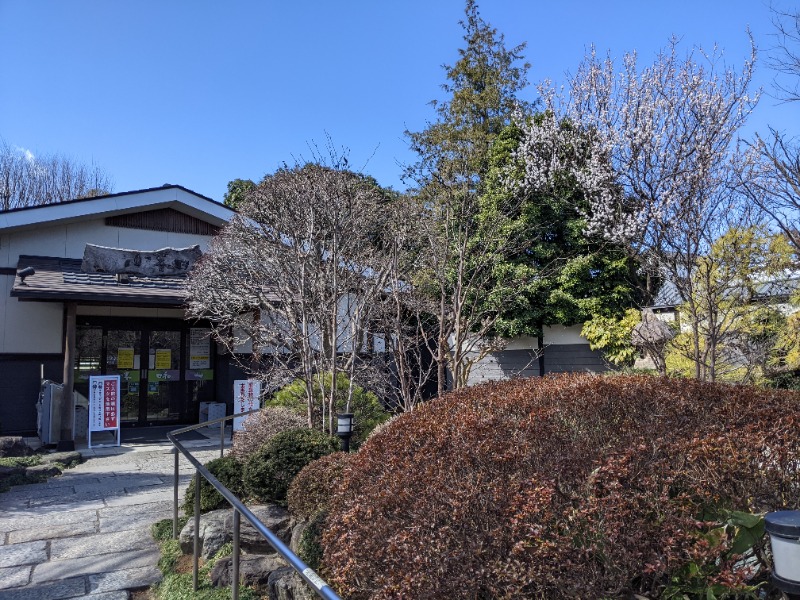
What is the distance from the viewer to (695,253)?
8.49m

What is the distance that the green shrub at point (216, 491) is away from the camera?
5.50 metres

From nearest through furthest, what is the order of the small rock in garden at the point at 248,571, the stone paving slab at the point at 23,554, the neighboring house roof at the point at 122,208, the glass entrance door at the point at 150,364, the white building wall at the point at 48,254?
the small rock in garden at the point at 248,571
the stone paving slab at the point at 23,554
the white building wall at the point at 48,254
the neighboring house roof at the point at 122,208
the glass entrance door at the point at 150,364

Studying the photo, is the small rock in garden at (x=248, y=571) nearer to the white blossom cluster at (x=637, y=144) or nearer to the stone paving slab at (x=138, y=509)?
the stone paving slab at (x=138, y=509)

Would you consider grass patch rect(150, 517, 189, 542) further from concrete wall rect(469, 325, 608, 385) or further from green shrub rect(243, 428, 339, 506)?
concrete wall rect(469, 325, 608, 385)

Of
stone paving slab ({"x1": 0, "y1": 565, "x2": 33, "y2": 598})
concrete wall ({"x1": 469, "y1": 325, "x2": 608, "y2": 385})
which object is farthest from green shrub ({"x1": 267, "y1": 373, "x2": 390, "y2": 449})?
concrete wall ({"x1": 469, "y1": 325, "x2": 608, "y2": 385})

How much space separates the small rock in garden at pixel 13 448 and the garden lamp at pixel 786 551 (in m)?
10.5

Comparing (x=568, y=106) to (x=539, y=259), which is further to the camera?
(x=539, y=259)

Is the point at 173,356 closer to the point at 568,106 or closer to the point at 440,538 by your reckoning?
the point at 568,106

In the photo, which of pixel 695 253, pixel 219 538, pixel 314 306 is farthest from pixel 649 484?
pixel 695 253

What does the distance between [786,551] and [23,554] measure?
5514mm

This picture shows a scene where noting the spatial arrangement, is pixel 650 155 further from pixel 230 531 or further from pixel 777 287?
pixel 230 531

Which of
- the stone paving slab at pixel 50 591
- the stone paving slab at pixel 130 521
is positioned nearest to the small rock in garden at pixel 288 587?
the stone paving slab at pixel 50 591

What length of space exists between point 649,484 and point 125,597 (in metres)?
3.63

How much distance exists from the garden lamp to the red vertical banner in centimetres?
1085
